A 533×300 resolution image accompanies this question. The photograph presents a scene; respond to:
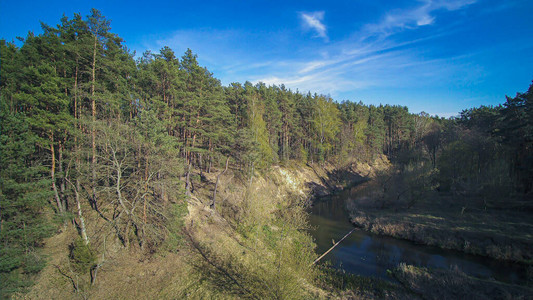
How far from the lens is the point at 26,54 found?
57.8 ft

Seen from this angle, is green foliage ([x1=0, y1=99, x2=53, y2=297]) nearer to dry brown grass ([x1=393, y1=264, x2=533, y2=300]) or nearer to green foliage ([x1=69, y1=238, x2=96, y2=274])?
green foliage ([x1=69, y1=238, x2=96, y2=274])

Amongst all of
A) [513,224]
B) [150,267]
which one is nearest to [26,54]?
[150,267]

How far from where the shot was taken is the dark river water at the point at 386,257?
17.4m

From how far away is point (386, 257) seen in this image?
2038 cm

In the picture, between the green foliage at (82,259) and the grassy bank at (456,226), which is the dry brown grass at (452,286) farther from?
the green foliage at (82,259)

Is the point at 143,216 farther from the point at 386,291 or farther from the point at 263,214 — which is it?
the point at 386,291

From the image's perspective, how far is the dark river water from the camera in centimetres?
1738

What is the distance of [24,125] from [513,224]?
43090 millimetres

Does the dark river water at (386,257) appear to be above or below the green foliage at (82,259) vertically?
below

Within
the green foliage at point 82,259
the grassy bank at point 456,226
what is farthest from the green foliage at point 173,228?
the grassy bank at point 456,226

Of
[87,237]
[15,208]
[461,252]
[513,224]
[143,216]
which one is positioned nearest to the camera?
[15,208]

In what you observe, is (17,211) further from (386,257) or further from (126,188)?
(386,257)

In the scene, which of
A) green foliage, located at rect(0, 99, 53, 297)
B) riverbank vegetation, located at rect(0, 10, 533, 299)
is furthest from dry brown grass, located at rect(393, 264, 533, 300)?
green foliage, located at rect(0, 99, 53, 297)

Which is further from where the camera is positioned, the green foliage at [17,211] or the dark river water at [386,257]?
the dark river water at [386,257]
